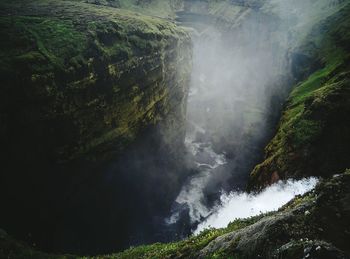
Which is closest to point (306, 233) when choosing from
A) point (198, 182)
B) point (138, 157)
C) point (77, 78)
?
point (77, 78)

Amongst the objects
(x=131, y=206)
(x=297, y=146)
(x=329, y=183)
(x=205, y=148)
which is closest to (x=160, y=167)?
(x=131, y=206)

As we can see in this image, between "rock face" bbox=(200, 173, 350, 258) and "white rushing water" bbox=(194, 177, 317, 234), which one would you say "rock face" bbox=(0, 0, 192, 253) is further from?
"rock face" bbox=(200, 173, 350, 258)

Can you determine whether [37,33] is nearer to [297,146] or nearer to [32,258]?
[32,258]

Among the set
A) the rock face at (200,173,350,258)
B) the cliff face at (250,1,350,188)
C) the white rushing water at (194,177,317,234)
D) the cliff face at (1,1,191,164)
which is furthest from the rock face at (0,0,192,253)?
the rock face at (200,173,350,258)

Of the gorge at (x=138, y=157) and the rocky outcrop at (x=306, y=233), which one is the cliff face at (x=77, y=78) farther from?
the rocky outcrop at (x=306, y=233)

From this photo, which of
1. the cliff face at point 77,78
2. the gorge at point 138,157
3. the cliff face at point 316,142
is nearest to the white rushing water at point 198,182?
the gorge at point 138,157

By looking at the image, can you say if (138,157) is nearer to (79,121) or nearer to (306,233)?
(79,121)
